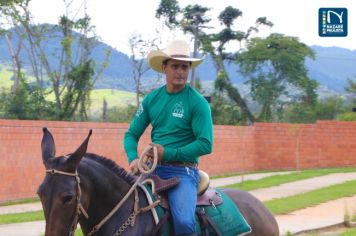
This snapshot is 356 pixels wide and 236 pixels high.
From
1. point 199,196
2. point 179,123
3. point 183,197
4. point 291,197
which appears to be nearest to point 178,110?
point 179,123

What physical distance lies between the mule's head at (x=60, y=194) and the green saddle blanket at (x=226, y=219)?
1.28 meters

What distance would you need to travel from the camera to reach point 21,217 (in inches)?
593

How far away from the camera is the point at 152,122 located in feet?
18.8

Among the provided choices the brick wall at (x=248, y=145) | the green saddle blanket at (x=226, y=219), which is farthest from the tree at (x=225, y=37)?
the green saddle blanket at (x=226, y=219)

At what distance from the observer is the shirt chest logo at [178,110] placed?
18.2 feet

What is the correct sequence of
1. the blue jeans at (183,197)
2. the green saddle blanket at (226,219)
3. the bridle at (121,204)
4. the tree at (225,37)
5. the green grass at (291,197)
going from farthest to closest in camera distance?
the tree at (225,37) < the green grass at (291,197) < the green saddle blanket at (226,219) < the blue jeans at (183,197) < the bridle at (121,204)

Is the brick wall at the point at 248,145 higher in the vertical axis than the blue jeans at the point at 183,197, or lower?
lower

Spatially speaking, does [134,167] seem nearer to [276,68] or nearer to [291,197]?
[291,197]

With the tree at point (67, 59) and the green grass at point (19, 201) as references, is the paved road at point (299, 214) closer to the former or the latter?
the green grass at point (19, 201)

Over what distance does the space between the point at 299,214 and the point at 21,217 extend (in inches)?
222

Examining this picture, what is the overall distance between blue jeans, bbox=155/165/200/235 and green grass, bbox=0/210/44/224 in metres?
9.26

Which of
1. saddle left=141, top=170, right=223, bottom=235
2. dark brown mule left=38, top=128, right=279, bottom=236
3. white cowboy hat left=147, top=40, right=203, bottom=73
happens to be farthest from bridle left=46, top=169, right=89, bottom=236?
white cowboy hat left=147, top=40, right=203, bottom=73

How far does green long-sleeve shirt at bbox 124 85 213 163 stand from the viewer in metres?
5.48

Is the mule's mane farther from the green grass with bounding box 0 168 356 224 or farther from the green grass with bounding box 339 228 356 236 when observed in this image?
the green grass with bounding box 0 168 356 224
